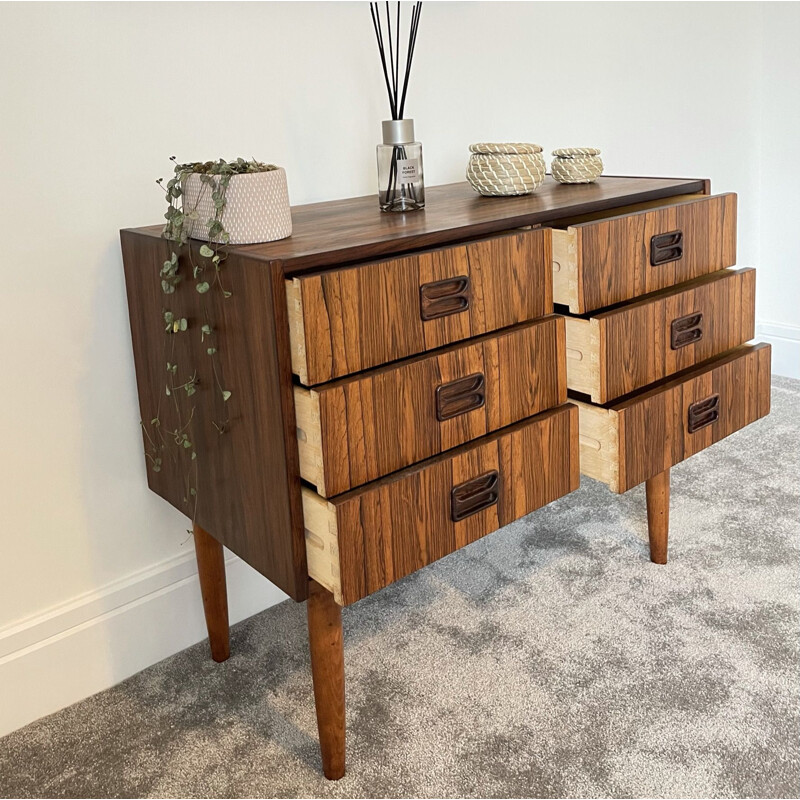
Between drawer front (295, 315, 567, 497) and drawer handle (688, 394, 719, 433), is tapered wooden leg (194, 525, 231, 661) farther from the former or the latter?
drawer handle (688, 394, 719, 433)

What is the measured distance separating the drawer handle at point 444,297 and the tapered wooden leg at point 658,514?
72 centimetres

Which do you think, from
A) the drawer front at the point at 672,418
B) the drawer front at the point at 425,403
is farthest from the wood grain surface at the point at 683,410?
the drawer front at the point at 425,403

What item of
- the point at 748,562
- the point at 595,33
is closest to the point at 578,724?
the point at 748,562

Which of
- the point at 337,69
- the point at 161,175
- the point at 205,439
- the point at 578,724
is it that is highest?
the point at 337,69

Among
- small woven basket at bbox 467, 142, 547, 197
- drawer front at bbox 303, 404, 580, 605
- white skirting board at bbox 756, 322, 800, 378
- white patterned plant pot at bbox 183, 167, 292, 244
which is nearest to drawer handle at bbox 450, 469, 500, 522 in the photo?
drawer front at bbox 303, 404, 580, 605

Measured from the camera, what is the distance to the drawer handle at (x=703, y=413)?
4.98 feet

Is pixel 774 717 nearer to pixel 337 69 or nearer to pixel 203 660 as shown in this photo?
pixel 203 660

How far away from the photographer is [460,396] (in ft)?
4.00

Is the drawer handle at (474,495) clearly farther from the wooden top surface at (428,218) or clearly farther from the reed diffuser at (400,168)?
the reed diffuser at (400,168)

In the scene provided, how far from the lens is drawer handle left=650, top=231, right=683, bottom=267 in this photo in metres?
1.43

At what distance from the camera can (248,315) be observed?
1097mm

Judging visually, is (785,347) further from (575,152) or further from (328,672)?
(328,672)

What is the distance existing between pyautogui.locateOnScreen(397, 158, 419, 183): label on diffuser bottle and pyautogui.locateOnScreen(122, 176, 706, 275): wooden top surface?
57 millimetres

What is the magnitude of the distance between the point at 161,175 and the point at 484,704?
980 millimetres
